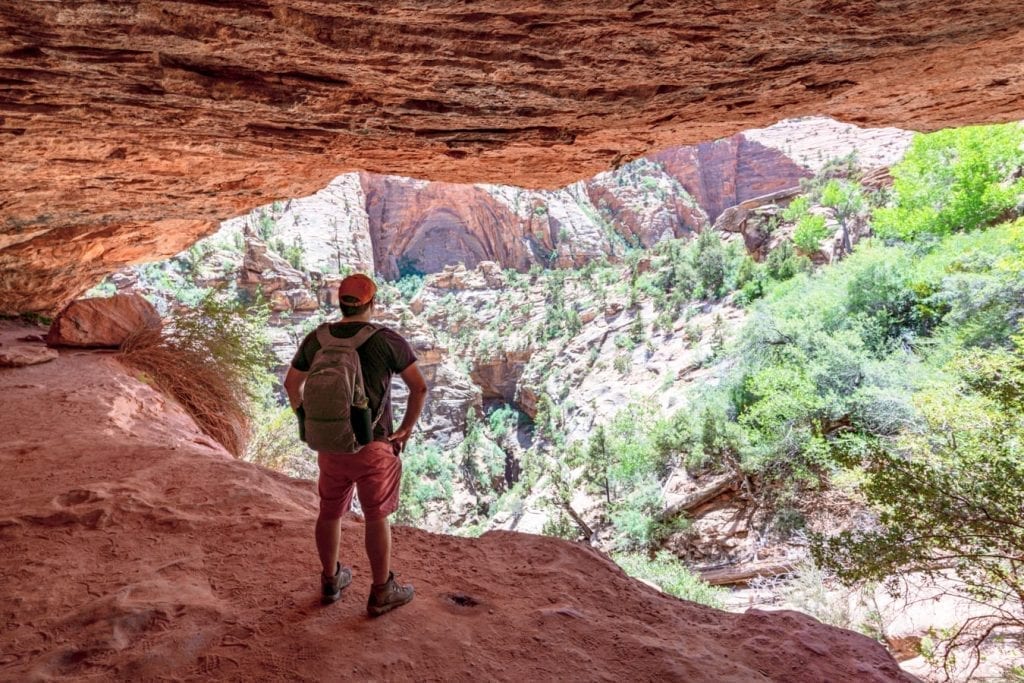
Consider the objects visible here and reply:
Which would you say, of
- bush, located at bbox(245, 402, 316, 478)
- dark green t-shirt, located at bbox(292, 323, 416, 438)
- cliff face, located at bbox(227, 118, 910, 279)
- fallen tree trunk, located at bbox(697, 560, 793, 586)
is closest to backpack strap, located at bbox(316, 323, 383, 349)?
dark green t-shirt, located at bbox(292, 323, 416, 438)

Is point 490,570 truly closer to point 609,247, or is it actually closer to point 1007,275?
point 1007,275

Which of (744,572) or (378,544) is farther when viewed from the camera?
(744,572)

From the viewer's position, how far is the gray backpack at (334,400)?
2084mm

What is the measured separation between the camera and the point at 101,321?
751 cm

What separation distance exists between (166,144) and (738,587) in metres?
11.8

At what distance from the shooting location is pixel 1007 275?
11852 millimetres

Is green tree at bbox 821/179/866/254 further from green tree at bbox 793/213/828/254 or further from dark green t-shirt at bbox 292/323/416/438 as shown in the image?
dark green t-shirt at bbox 292/323/416/438

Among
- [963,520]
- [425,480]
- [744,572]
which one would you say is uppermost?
[963,520]

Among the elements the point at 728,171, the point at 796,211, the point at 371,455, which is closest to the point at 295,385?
the point at 371,455

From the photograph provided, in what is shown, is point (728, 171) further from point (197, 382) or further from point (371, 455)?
point (371, 455)

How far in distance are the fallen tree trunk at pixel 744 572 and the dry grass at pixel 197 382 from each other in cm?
940

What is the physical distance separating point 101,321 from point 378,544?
737 cm

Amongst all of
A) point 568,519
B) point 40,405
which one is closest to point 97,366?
point 40,405

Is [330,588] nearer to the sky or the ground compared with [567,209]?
nearer to the ground
